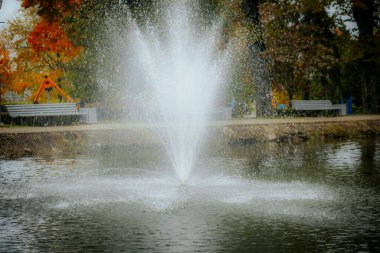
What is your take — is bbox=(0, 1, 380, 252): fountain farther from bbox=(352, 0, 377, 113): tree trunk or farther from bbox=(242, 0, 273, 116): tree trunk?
bbox=(352, 0, 377, 113): tree trunk

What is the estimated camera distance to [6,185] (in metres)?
12.5

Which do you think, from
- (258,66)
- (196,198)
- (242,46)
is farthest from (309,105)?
(196,198)

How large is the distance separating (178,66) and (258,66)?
5.98 m

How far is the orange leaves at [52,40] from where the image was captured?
34875 millimetres

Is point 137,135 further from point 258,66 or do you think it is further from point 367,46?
point 367,46

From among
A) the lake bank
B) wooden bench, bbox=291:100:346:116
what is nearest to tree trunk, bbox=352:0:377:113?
wooden bench, bbox=291:100:346:116

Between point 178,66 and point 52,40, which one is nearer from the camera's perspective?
point 178,66

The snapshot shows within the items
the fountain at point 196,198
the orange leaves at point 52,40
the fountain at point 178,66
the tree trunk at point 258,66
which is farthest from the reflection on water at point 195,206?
the orange leaves at point 52,40

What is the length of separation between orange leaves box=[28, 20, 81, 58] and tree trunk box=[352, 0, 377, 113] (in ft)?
54.2

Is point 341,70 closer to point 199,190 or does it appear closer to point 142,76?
point 142,76

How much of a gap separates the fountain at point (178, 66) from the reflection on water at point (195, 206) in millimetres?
8248

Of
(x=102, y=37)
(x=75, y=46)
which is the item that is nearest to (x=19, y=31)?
(x=75, y=46)

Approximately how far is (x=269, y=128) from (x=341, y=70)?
29493 millimetres

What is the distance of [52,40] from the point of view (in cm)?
3562
